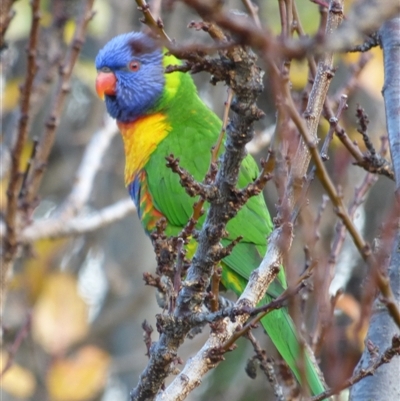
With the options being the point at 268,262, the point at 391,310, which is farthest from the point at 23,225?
the point at 391,310

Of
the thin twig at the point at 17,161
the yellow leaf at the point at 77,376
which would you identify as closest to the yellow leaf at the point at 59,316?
the yellow leaf at the point at 77,376

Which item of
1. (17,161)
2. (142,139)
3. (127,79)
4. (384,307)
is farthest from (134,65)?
(384,307)

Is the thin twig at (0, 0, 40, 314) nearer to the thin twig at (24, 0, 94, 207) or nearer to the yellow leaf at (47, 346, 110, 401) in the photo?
the thin twig at (24, 0, 94, 207)

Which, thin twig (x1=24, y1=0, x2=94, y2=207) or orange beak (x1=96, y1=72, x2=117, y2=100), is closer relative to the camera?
thin twig (x1=24, y1=0, x2=94, y2=207)

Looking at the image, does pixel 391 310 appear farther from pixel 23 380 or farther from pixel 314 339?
pixel 23 380

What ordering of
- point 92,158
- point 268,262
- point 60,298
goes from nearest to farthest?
point 268,262, point 92,158, point 60,298

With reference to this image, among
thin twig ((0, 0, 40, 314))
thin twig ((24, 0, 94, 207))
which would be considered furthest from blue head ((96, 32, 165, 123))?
thin twig ((0, 0, 40, 314))

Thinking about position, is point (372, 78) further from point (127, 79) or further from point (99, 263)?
point (99, 263)

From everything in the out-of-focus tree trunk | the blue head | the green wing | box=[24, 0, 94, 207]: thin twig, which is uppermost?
the blue head

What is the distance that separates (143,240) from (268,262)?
475 centimetres

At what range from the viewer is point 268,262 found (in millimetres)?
1714

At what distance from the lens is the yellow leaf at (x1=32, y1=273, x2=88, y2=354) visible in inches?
207

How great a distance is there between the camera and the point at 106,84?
421 centimetres

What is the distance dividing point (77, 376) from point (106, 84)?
2241mm
